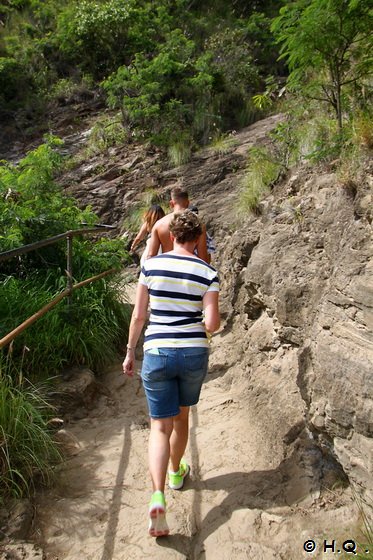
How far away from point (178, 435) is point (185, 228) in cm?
123

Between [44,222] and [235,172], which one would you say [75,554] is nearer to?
[44,222]

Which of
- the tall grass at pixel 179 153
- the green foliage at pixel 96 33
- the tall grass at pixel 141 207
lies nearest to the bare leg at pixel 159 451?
the tall grass at pixel 141 207

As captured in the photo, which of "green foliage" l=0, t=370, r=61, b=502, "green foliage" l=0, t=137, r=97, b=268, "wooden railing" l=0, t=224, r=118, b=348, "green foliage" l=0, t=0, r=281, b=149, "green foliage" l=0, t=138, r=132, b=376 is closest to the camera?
"green foliage" l=0, t=370, r=61, b=502

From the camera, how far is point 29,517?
2338 millimetres

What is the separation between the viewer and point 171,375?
7.56ft

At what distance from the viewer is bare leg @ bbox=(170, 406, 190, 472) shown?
2516 mm

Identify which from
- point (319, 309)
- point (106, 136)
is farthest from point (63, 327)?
point (106, 136)

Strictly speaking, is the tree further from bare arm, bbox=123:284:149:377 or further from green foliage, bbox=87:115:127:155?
green foliage, bbox=87:115:127:155

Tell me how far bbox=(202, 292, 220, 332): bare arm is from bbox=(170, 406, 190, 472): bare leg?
53 centimetres

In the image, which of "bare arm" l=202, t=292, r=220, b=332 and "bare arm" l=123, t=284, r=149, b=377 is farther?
"bare arm" l=123, t=284, r=149, b=377

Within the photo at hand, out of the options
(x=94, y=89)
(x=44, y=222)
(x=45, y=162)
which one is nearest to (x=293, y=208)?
(x=44, y=222)

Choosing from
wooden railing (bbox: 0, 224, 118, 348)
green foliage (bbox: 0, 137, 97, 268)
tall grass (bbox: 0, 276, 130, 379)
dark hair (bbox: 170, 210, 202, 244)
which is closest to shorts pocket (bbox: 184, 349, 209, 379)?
dark hair (bbox: 170, 210, 202, 244)

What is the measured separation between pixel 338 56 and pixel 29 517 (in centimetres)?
469

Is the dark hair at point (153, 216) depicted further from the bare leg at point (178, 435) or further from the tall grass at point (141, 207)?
the tall grass at point (141, 207)
